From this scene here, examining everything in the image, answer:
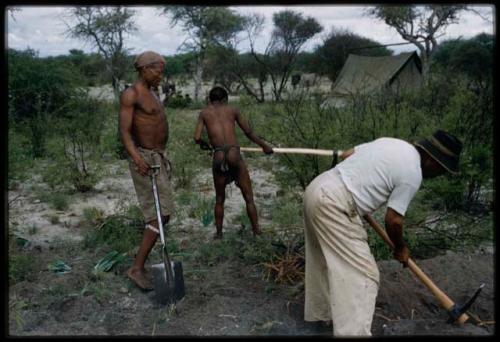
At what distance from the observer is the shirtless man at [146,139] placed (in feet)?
14.2

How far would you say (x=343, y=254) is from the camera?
3.39 metres

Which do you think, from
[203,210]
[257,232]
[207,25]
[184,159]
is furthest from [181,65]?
[257,232]

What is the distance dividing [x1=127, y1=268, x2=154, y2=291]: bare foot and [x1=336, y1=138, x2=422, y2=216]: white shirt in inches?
73.8

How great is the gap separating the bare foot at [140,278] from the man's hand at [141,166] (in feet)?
2.66

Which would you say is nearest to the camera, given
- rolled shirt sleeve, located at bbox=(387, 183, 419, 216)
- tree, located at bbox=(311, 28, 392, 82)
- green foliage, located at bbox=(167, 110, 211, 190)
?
rolled shirt sleeve, located at bbox=(387, 183, 419, 216)

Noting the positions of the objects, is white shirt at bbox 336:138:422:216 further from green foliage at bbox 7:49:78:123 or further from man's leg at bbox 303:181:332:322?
green foliage at bbox 7:49:78:123

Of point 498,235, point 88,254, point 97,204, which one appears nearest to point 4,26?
point 88,254

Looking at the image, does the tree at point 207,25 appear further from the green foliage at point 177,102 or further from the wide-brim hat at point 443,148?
the wide-brim hat at point 443,148

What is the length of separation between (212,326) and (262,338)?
1.20 ft

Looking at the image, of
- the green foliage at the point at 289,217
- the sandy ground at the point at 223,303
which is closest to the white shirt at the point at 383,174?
the sandy ground at the point at 223,303

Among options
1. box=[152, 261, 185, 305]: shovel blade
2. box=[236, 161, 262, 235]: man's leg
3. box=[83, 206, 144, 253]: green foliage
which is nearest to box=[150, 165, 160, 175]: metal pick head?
box=[152, 261, 185, 305]: shovel blade

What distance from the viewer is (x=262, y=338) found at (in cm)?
380

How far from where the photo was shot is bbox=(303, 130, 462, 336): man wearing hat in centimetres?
328

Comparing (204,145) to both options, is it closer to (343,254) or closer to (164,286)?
(164,286)
